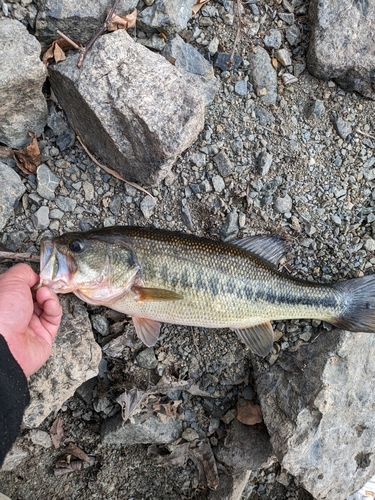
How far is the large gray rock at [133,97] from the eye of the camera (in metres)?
3.97

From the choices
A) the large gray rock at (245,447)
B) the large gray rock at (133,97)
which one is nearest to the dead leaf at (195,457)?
the large gray rock at (245,447)

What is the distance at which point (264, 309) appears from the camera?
13.7 feet

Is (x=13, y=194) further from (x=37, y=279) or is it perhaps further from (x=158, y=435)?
(x=158, y=435)

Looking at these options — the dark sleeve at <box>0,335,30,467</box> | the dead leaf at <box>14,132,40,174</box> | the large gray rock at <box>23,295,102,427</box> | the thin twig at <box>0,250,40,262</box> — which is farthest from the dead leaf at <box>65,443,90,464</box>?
the dead leaf at <box>14,132,40,174</box>

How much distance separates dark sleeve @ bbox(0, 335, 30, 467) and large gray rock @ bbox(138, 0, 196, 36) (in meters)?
3.11

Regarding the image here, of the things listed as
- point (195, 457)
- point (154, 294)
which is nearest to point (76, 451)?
point (195, 457)

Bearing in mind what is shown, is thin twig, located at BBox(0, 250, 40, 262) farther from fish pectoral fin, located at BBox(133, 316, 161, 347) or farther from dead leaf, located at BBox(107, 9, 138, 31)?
dead leaf, located at BBox(107, 9, 138, 31)

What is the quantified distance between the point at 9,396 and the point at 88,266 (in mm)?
1144

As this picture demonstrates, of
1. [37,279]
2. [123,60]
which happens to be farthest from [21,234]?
[123,60]

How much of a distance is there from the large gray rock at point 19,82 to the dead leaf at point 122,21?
0.71m

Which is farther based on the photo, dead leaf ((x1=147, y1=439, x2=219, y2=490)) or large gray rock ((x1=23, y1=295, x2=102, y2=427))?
dead leaf ((x1=147, y1=439, x2=219, y2=490))

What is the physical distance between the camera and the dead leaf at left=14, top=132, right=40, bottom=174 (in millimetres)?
4195

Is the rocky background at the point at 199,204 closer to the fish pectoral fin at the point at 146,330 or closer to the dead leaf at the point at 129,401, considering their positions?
the dead leaf at the point at 129,401

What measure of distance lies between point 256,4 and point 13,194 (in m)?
3.12
